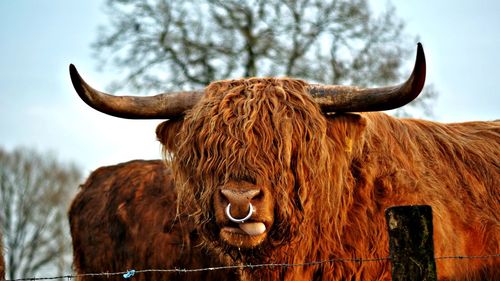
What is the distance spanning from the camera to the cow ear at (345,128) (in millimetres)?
4941

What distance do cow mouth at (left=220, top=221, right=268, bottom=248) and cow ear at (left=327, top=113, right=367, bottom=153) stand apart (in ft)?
3.16

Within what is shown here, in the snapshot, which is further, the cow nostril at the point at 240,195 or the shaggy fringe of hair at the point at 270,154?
the shaggy fringe of hair at the point at 270,154

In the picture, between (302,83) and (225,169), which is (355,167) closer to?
(302,83)

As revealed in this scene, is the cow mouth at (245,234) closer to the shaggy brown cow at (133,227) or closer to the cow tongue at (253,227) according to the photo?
the cow tongue at (253,227)

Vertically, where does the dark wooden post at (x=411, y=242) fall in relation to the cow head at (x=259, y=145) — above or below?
below

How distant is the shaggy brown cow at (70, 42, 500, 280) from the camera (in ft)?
14.6

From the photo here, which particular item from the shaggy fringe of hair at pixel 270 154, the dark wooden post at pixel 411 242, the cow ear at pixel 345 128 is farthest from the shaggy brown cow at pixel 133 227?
the dark wooden post at pixel 411 242

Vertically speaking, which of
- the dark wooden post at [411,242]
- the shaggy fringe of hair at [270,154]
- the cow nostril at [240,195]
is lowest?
the dark wooden post at [411,242]

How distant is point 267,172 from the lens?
14.6ft

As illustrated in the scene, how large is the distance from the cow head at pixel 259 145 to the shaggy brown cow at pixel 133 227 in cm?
138

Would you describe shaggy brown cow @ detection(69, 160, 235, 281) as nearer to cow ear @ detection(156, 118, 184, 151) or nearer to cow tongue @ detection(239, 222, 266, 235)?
cow ear @ detection(156, 118, 184, 151)

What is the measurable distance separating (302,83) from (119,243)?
9.15 ft

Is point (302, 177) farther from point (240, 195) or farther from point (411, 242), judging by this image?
point (411, 242)

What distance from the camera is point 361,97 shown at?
4.82 metres
